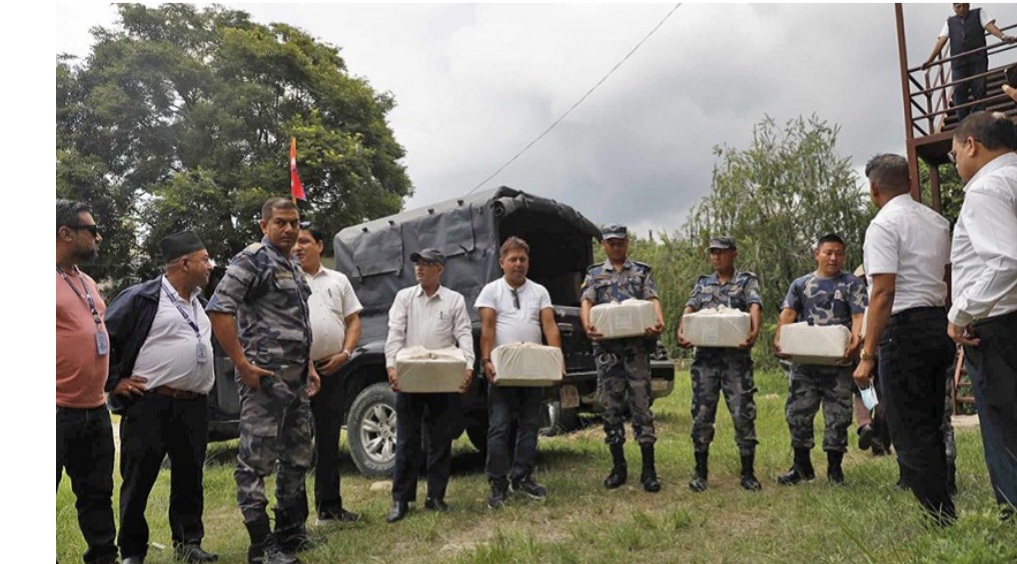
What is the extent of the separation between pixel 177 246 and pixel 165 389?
0.82m

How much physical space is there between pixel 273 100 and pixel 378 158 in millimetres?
3304

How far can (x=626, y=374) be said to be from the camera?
5461 mm

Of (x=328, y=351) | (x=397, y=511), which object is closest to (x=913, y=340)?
(x=397, y=511)

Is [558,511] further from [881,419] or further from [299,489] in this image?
[881,419]

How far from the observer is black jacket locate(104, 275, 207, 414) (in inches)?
161

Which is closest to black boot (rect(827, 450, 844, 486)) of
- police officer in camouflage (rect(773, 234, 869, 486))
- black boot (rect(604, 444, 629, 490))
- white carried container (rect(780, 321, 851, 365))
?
police officer in camouflage (rect(773, 234, 869, 486))

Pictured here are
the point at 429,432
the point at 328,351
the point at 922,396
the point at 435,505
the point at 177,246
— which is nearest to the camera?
the point at 922,396

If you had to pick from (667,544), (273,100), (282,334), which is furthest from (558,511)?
(273,100)

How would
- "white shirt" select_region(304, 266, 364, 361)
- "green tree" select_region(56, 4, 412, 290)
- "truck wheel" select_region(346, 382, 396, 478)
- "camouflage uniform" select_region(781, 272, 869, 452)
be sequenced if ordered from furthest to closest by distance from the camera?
1. "green tree" select_region(56, 4, 412, 290)
2. "truck wheel" select_region(346, 382, 396, 478)
3. "camouflage uniform" select_region(781, 272, 869, 452)
4. "white shirt" select_region(304, 266, 364, 361)

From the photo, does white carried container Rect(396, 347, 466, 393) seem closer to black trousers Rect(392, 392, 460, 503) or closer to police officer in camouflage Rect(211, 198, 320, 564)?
black trousers Rect(392, 392, 460, 503)

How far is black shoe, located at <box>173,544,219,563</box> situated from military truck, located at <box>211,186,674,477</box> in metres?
1.32

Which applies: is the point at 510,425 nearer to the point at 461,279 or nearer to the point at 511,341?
the point at 511,341

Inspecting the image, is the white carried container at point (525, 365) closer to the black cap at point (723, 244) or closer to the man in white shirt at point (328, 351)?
the man in white shirt at point (328, 351)

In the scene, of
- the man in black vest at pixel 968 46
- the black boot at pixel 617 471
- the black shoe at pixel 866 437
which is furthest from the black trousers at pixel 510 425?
the man in black vest at pixel 968 46
